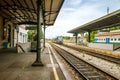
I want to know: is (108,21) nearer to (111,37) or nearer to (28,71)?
(111,37)

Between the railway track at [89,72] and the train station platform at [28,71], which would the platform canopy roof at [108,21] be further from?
the train station platform at [28,71]

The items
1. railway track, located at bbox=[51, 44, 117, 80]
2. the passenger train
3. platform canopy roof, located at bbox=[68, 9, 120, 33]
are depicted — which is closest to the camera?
railway track, located at bbox=[51, 44, 117, 80]

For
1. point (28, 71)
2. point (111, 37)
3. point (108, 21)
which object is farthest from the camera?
point (111, 37)

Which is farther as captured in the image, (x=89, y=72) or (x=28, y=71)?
(x=89, y=72)

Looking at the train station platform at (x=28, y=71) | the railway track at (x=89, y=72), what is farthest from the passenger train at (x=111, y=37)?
the train station platform at (x=28, y=71)

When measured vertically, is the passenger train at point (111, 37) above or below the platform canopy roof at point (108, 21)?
below

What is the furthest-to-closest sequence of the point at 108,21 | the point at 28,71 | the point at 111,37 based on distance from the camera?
the point at 111,37 → the point at 108,21 → the point at 28,71

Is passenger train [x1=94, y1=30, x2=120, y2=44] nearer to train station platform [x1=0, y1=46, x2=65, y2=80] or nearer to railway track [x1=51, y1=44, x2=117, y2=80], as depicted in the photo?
railway track [x1=51, y1=44, x2=117, y2=80]

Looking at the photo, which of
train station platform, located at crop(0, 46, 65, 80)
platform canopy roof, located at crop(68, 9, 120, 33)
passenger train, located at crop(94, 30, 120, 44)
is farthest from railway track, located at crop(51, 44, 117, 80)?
Answer: passenger train, located at crop(94, 30, 120, 44)

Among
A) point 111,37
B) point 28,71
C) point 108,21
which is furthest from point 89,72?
point 111,37

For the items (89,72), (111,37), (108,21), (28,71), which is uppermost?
(108,21)

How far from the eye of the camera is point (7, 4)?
22.1 metres

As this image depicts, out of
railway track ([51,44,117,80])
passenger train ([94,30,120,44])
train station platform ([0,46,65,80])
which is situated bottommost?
railway track ([51,44,117,80])

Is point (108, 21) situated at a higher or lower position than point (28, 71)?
higher
